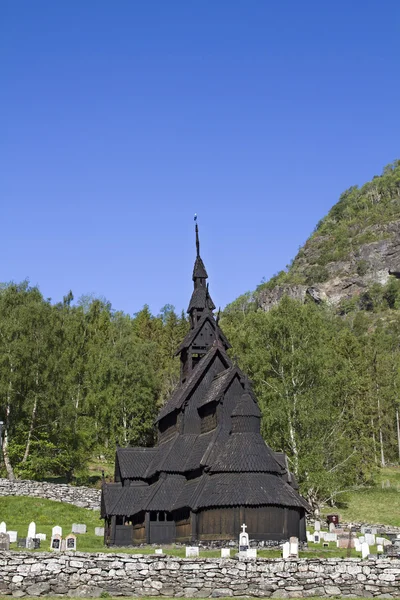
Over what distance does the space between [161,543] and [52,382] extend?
23.4 m

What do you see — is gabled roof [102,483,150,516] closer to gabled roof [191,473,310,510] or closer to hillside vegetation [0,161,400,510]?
gabled roof [191,473,310,510]

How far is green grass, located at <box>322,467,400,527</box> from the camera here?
177 feet

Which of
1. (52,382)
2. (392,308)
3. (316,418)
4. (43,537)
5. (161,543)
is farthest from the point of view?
(392,308)

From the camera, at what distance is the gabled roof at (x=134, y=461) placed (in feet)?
137

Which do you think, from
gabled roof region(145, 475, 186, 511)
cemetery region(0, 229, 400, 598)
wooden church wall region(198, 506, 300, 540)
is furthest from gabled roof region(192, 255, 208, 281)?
wooden church wall region(198, 506, 300, 540)

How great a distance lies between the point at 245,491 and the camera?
34688 millimetres

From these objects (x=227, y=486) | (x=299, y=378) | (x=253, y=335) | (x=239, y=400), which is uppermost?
(x=253, y=335)

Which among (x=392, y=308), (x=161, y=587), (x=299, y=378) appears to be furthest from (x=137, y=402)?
(x=392, y=308)

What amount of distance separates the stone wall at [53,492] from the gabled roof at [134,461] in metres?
7.39

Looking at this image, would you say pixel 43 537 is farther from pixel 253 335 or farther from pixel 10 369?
pixel 253 335

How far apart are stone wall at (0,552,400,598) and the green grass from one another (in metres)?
28.9

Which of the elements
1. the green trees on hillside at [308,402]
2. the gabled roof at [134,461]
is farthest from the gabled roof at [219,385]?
the green trees on hillside at [308,402]

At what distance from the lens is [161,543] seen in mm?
37812

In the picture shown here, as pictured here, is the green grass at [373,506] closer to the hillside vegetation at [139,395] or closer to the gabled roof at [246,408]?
the hillside vegetation at [139,395]
